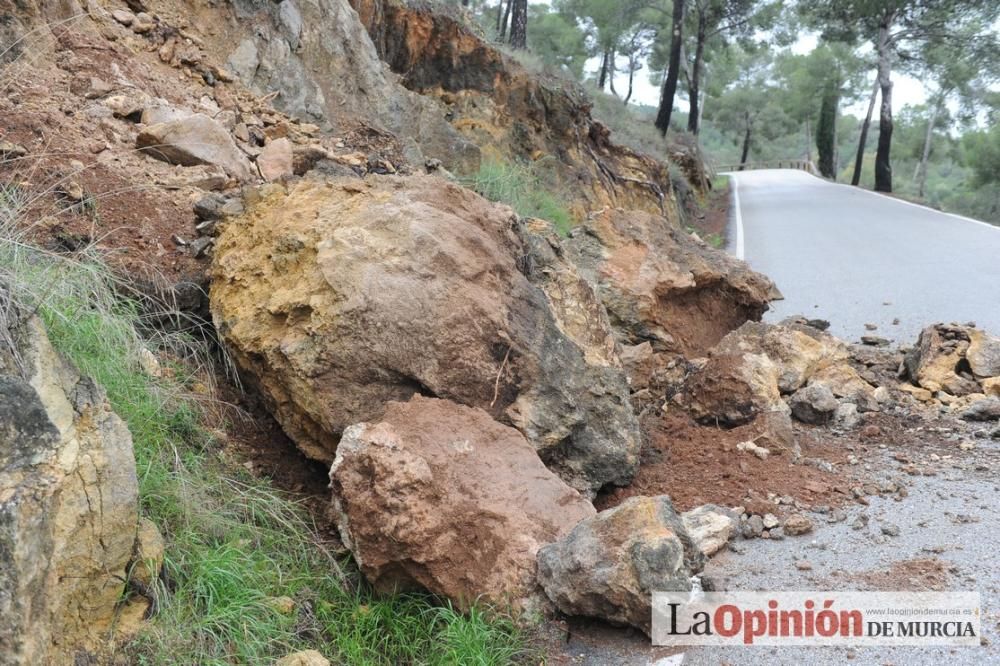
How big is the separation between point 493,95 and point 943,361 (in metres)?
9.15

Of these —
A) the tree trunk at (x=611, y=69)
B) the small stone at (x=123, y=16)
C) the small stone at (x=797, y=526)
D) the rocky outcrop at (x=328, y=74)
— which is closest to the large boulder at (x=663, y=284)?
the rocky outcrop at (x=328, y=74)

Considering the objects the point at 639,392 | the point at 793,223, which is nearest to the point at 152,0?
the point at 639,392

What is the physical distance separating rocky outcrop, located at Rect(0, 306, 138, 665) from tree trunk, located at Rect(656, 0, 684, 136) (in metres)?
23.8

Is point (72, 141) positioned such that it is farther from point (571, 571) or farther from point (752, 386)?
point (752, 386)

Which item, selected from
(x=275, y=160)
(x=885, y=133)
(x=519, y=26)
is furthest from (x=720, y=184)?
(x=275, y=160)

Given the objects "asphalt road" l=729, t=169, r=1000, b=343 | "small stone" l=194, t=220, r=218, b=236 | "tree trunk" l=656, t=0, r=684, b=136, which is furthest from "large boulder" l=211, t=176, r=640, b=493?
"tree trunk" l=656, t=0, r=684, b=136

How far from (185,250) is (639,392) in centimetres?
325

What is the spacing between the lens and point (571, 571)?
3.17 metres

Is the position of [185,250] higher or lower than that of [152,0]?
lower

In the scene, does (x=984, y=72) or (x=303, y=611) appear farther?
(x=984, y=72)

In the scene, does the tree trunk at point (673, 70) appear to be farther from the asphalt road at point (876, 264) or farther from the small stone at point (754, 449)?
the small stone at point (754, 449)

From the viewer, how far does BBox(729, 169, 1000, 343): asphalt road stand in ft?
27.3

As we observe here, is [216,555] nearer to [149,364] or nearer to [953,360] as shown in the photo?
[149,364]

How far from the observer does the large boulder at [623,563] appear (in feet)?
10.0
